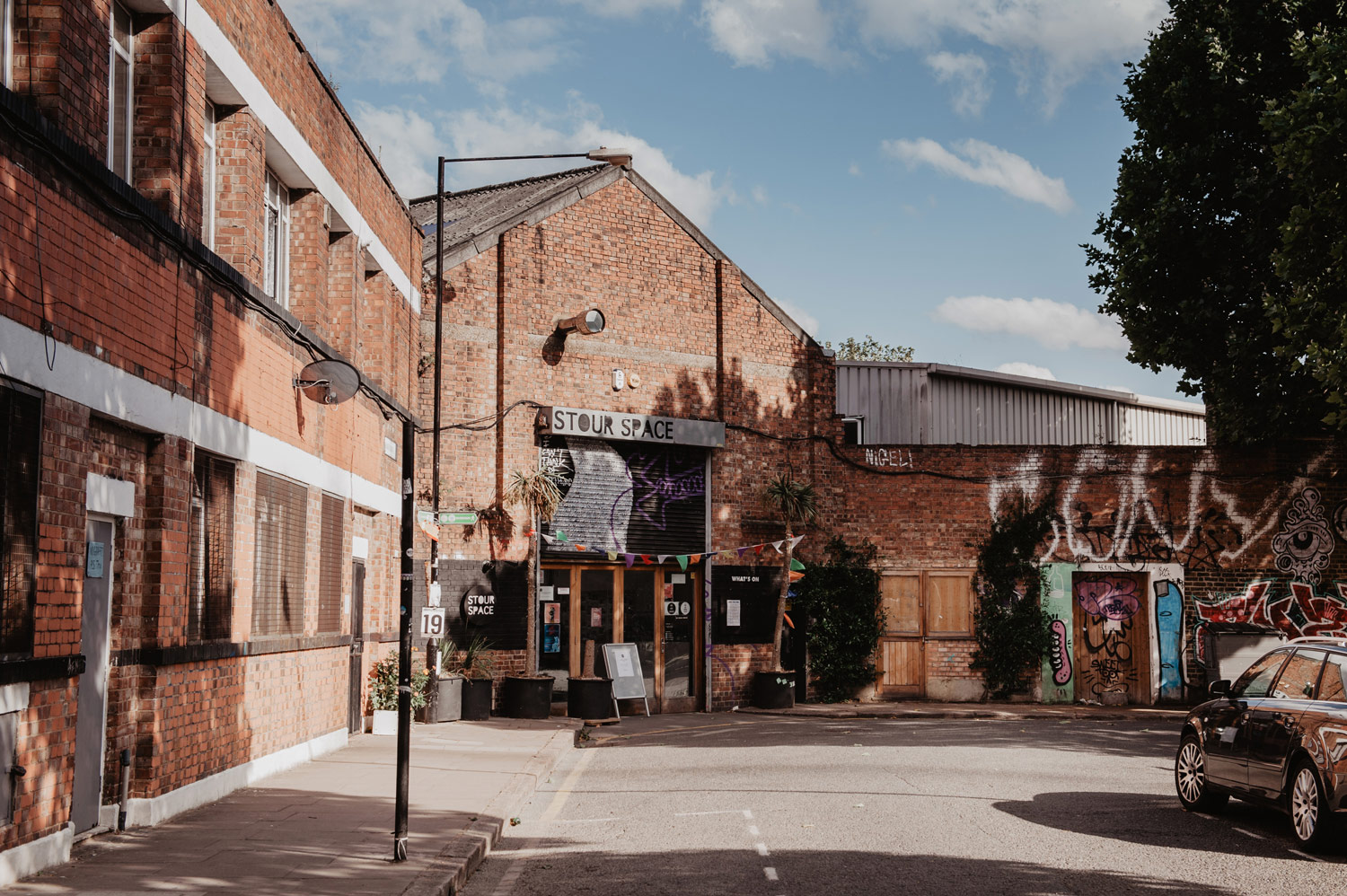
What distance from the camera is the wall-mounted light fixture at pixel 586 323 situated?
72.1ft

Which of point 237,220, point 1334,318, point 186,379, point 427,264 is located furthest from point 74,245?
point 1334,318

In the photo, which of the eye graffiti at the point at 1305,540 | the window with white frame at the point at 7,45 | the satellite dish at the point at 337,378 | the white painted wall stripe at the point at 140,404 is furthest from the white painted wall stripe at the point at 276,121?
the eye graffiti at the point at 1305,540

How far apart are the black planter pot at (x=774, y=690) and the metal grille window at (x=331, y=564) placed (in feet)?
31.2

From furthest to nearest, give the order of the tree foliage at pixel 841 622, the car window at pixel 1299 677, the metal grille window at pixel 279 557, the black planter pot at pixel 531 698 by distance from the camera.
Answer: the tree foliage at pixel 841 622, the black planter pot at pixel 531 698, the metal grille window at pixel 279 557, the car window at pixel 1299 677

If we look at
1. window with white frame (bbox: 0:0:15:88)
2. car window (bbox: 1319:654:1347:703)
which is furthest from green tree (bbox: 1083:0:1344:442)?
window with white frame (bbox: 0:0:15:88)

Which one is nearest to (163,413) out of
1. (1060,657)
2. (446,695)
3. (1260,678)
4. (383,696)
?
(383,696)

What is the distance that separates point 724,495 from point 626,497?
1.98 m

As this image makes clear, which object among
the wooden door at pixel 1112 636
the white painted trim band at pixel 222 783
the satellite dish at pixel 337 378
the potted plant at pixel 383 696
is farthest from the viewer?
the wooden door at pixel 1112 636

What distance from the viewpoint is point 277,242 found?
1434 centimetres

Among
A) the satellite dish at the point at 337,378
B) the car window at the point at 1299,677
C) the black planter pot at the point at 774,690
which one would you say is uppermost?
the satellite dish at the point at 337,378

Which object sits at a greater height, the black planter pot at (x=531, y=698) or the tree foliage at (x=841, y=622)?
the tree foliage at (x=841, y=622)

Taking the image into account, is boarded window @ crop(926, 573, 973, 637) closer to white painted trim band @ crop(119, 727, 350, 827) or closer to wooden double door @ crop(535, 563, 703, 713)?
wooden double door @ crop(535, 563, 703, 713)

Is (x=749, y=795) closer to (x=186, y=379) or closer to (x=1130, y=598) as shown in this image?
(x=186, y=379)

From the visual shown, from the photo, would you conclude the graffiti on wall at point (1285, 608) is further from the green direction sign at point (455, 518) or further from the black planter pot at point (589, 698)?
the green direction sign at point (455, 518)
